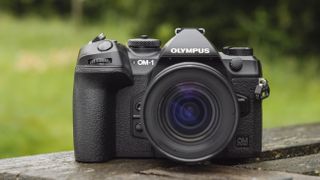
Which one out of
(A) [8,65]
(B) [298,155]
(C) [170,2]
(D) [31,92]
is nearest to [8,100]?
(D) [31,92]

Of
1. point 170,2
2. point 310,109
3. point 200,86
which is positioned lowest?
point 310,109

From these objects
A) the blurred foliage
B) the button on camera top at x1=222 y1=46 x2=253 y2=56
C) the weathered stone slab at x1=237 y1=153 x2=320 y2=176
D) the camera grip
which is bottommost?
the weathered stone slab at x1=237 y1=153 x2=320 y2=176

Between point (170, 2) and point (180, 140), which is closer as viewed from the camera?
point (180, 140)

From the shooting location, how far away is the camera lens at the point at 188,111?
1854 millimetres

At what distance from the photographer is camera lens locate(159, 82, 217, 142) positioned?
73.0 inches

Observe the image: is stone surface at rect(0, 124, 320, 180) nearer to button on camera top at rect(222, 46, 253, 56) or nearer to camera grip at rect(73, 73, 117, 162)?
camera grip at rect(73, 73, 117, 162)

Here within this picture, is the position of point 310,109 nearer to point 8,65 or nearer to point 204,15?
point 204,15

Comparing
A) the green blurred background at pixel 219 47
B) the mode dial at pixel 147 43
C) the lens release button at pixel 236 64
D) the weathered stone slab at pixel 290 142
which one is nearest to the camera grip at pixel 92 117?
the mode dial at pixel 147 43

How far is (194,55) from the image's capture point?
1.86m

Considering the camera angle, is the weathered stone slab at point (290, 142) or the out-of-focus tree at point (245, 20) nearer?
the weathered stone slab at point (290, 142)

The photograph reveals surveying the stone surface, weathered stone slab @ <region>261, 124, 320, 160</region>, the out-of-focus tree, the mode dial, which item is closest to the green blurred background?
the out-of-focus tree

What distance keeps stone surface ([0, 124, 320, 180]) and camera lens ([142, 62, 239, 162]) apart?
0.05 m

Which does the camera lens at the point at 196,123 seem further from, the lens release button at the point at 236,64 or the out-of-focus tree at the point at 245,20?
the out-of-focus tree at the point at 245,20

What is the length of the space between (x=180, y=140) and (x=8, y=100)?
483 centimetres
